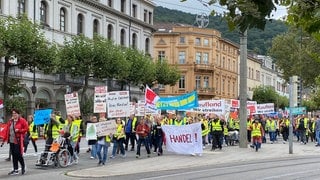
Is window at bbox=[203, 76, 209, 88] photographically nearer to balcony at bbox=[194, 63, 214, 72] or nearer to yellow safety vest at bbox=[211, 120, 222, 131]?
balcony at bbox=[194, 63, 214, 72]

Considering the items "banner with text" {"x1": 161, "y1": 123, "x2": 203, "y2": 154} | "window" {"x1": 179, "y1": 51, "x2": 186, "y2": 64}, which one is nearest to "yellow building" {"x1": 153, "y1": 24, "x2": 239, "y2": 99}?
"window" {"x1": 179, "y1": 51, "x2": 186, "y2": 64}

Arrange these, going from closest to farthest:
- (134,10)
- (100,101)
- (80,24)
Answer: (100,101) → (80,24) → (134,10)

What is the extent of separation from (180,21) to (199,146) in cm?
8278

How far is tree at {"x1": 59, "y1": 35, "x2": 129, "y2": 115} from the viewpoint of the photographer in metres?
50.1

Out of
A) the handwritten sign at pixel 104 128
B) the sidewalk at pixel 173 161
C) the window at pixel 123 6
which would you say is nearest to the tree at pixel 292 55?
the window at pixel 123 6

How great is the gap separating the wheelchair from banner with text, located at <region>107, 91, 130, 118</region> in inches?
190

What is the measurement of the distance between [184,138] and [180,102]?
141 inches

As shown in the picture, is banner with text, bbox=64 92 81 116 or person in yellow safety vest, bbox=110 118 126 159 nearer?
person in yellow safety vest, bbox=110 118 126 159

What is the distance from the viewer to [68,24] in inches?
2189

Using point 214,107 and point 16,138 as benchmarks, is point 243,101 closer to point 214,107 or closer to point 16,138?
point 214,107

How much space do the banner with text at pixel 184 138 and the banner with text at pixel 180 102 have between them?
2706 mm

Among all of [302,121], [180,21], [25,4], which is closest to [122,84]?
[25,4]

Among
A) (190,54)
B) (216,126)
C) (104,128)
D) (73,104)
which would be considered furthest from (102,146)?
(190,54)

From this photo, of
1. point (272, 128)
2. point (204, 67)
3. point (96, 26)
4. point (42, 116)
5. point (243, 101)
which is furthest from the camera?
point (204, 67)
